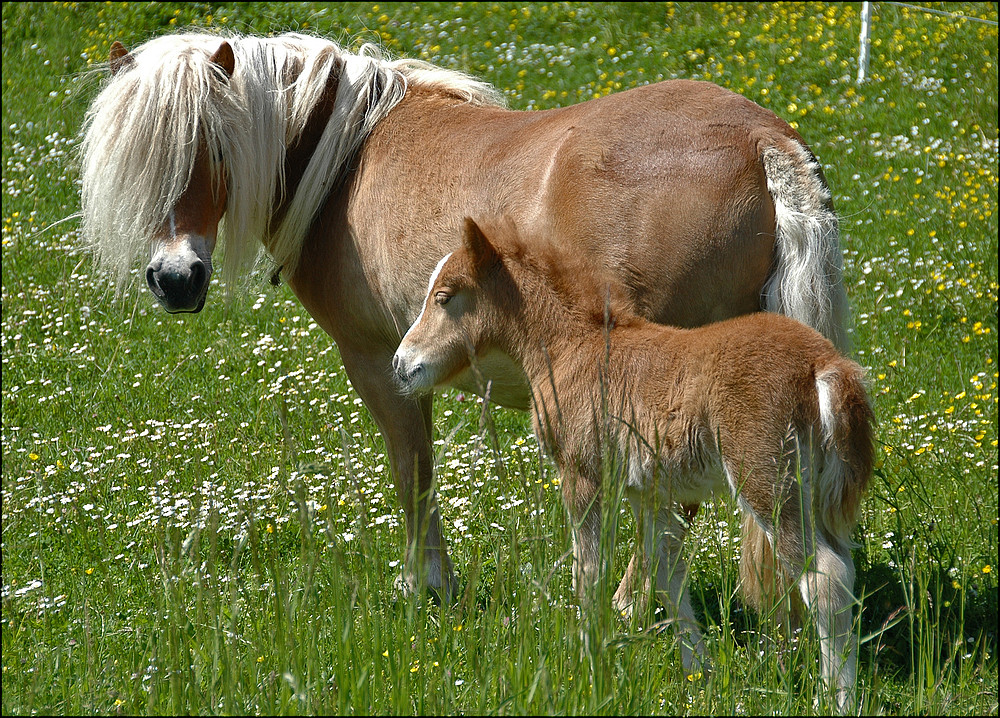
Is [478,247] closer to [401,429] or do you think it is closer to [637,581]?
[637,581]

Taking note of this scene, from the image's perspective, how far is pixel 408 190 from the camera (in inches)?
164

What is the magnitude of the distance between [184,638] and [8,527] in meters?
2.56

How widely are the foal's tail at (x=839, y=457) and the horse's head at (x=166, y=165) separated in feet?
8.25

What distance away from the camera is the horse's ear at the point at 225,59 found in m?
4.25

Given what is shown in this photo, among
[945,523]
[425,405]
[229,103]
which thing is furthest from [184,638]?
[945,523]

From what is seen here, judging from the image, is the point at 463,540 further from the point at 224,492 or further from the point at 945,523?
the point at 945,523

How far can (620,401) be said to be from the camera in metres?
3.10

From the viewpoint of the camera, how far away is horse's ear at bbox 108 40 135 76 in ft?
14.4

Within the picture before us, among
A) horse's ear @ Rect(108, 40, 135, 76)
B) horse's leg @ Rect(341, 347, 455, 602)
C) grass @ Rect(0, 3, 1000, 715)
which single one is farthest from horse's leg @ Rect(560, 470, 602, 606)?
horse's ear @ Rect(108, 40, 135, 76)

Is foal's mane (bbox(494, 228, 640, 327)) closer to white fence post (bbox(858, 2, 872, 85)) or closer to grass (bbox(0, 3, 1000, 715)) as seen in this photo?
grass (bbox(0, 3, 1000, 715))

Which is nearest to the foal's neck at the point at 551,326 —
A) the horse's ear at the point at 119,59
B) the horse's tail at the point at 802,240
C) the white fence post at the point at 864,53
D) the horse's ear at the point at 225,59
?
the horse's tail at the point at 802,240

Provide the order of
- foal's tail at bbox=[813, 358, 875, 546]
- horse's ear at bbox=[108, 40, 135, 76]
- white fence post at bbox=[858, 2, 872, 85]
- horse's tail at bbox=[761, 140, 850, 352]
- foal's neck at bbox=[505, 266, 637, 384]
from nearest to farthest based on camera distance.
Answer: foal's tail at bbox=[813, 358, 875, 546] → foal's neck at bbox=[505, 266, 637, 384] → horse's tail at bbox=[761, 140, 850, 352] → horse's ear at bbox=[108, 40, 135, 76] → white fence post at bbox=[858, 2, 872, 85]

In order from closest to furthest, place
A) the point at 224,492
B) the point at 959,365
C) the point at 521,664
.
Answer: the point at 521,664 < the point at 224,492 < the point at 959,365

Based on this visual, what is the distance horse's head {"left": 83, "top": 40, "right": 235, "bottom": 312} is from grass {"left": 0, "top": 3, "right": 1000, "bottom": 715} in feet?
2.86
